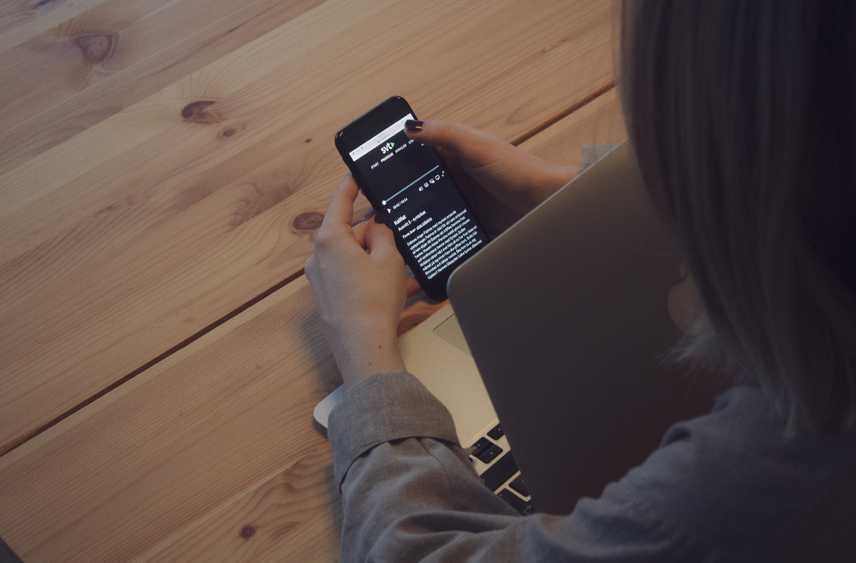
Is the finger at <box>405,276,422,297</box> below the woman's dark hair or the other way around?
below

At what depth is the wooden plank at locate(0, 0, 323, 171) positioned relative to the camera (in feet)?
4.27

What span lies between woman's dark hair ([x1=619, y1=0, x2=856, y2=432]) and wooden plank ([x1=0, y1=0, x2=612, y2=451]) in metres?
0.61

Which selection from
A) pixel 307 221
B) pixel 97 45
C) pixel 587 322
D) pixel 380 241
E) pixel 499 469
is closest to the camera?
pixel 587 322

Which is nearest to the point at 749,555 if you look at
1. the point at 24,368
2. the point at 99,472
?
the point at 99,472

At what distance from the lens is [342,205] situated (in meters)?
1.04

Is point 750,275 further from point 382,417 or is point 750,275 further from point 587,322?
point 382,417

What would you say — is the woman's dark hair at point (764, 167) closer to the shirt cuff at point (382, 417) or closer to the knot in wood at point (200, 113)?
the shirt cuff at point (382, 417)

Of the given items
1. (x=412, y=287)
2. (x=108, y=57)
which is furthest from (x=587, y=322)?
(x=108, y=57)

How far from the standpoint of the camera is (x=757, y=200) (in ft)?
1.72

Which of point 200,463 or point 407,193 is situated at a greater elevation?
point 407,193

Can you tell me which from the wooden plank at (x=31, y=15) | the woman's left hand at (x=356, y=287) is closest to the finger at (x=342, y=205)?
→ the woman's left hand at (x=356, y=287)

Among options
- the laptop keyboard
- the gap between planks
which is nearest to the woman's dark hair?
the laptop keyboard

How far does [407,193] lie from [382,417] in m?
0.26

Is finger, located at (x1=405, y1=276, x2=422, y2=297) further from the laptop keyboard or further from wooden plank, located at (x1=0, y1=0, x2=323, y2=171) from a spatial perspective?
wooden plank, located at (x1=0, y1=0, x2=323, y2=171)
